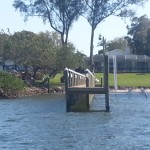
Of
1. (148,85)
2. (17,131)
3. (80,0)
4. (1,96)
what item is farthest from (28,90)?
(17,131)

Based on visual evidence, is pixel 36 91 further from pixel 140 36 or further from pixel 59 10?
pixel 140 36

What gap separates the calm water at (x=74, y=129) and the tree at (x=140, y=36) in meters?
90.8

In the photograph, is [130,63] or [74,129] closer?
[74,129]

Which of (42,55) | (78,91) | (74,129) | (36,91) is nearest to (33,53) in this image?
(42,55)

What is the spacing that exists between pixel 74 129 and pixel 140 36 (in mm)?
112890

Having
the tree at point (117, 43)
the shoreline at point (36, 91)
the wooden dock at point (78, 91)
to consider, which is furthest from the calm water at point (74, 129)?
the tree at point (117, 43)

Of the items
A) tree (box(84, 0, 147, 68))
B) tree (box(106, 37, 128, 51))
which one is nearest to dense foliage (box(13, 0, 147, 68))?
tree (box(84, 0, 147, 68))

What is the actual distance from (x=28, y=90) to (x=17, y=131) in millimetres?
37996

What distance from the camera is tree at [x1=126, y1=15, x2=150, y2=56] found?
137875 millimetres

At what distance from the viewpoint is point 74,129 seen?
101ft

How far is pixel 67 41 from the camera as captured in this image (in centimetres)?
8694

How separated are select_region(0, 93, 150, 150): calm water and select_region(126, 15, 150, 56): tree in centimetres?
9085

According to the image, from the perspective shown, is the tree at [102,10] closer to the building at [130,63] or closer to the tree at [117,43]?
the building at [130,63]

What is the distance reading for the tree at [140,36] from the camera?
138 metres
